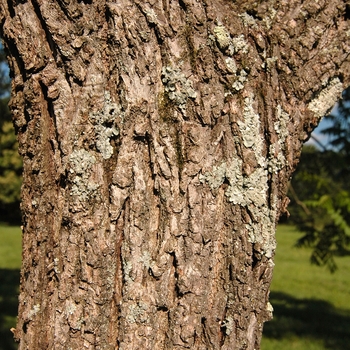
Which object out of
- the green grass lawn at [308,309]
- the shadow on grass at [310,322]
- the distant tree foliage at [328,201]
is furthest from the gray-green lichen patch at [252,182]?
the shadow on grass at [310,322]

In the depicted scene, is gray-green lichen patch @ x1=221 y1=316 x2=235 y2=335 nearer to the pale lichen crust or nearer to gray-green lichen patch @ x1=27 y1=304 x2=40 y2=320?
the pale lichen crust

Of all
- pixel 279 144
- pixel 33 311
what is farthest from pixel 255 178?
pixel 33 311

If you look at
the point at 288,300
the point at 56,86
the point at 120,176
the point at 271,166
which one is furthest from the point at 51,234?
the point at 288,300

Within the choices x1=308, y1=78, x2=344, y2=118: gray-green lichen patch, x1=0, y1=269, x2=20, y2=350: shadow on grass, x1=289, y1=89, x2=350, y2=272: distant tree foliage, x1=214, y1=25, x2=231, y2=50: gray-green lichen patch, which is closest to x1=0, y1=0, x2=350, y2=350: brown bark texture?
x1=214, y1=25, x2=231, y2=50: gray-green lichen patch

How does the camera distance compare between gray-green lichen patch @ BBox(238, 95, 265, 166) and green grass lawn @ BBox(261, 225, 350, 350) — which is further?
green grass lawn @ BBox(261, 225, 350, 350)

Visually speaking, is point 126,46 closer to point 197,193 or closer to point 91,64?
point 91,64

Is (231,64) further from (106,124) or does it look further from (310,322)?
(310,322)
